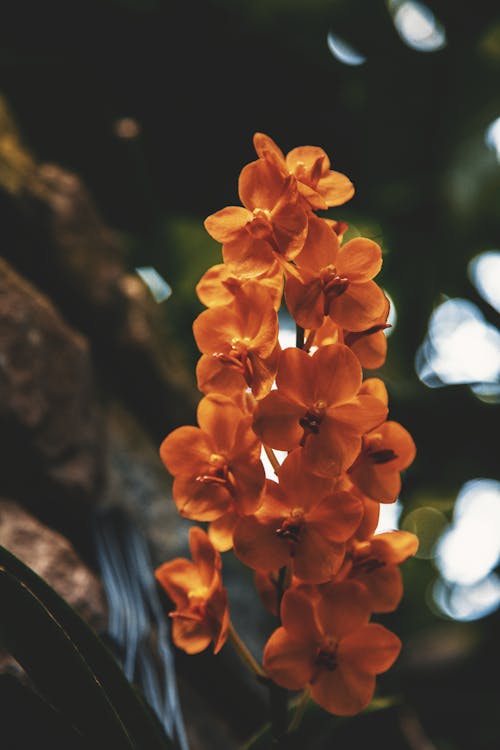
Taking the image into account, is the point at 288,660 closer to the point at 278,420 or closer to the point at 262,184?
the point at 278,420

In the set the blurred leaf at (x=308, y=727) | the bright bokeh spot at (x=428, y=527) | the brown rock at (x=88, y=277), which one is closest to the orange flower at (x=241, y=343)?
the blurred leaf at (x=308, y=727)

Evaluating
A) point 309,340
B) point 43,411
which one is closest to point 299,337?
point 309,340

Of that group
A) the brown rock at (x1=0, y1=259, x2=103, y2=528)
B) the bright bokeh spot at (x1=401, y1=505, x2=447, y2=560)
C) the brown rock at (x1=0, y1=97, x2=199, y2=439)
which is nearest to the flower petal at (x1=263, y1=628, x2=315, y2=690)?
the brown rock at (x1=0, y1=259, x2=103, y2=528)

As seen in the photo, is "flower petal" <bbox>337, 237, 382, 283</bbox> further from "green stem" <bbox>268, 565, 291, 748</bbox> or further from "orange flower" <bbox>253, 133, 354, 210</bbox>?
"green stem" <bbox>268, 565, 291, 748</bbox>

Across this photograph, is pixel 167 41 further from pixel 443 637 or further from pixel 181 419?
pixel 443 637

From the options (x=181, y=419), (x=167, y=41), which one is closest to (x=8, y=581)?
(x=181, y=419)

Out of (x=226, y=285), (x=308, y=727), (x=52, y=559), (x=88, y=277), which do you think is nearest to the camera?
(x=226, y=285)
